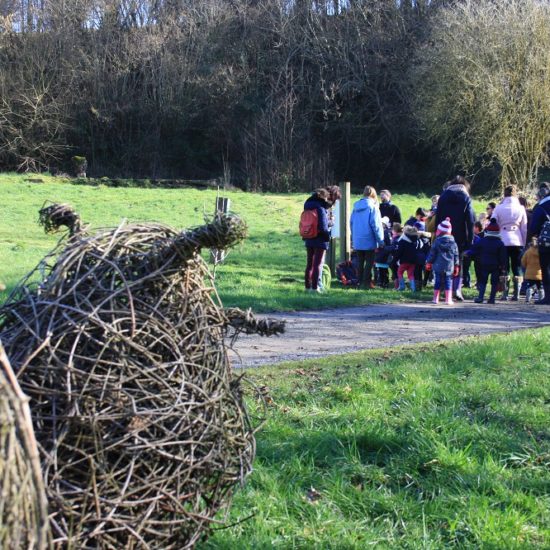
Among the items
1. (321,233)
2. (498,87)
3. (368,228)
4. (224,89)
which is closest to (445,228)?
(368,228)

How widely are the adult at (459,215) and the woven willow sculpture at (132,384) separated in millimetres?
11577

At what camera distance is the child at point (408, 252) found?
15.4m

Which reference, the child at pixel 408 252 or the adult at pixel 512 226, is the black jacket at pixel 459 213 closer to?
the adult at pixel 512 226

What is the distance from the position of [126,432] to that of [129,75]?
158 ft

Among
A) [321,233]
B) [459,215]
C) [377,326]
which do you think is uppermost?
[459,215]

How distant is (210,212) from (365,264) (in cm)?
362

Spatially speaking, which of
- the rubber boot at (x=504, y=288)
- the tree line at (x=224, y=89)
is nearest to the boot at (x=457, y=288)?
the rubber boot at (x=504, y=288)

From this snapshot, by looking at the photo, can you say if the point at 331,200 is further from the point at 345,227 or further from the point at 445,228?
the point at 445,228

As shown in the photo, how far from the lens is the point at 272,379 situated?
7230mm

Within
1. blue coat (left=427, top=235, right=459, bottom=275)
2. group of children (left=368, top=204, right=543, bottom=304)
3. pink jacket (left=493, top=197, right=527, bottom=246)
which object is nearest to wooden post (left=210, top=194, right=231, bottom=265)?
group of children (left=368, top=204, right=543, bottom=304)

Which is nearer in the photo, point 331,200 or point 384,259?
point 331,200

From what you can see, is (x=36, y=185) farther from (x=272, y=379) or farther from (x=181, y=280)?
(x=181, y=280)

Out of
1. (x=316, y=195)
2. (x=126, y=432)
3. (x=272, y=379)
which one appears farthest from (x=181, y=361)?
(x=316, y=195)

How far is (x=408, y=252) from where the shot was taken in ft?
50.7
